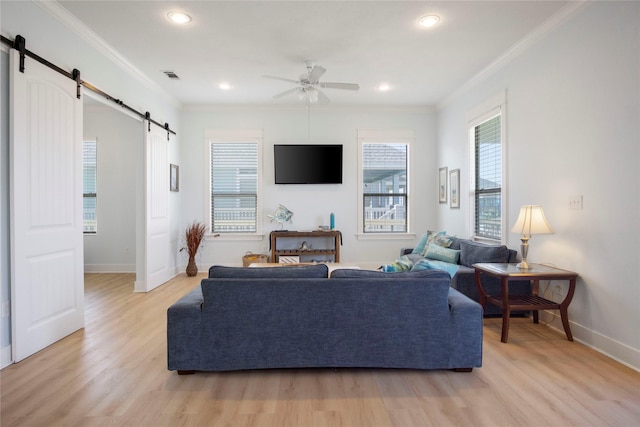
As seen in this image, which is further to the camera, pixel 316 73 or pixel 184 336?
pixel 316 73

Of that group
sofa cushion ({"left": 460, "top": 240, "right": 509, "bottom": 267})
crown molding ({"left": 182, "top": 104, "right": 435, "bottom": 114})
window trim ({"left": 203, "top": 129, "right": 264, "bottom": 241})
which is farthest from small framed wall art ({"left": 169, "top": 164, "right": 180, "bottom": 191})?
sofa cushion ({"left": 460, "top": 240, "right": 509, "bottom": 267})

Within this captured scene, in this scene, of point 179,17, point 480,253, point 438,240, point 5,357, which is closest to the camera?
point 5,357

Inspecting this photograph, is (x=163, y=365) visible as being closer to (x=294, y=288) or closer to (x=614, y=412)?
(x=294, y=288)

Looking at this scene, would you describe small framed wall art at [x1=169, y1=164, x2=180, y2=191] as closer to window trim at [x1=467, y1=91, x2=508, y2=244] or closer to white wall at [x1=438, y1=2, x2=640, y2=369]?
window trim at [x1=467, y1=91, x2=508, y2=244]

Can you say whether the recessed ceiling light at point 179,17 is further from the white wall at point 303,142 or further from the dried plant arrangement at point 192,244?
the dried plant arrangement at point 192,244

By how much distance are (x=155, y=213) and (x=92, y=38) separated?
7.63 feet

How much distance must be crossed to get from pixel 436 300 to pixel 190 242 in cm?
447

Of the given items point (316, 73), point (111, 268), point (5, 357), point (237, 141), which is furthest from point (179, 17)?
point (111, 268)

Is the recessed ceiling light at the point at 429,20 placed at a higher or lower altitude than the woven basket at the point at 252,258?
higher

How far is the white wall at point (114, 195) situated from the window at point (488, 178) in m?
5.76

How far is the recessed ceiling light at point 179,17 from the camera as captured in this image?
310 centimetres

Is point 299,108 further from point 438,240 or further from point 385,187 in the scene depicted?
point 438,240

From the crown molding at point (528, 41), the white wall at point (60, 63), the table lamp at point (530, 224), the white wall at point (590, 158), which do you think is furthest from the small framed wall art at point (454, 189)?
the white wall at point (60, 63)

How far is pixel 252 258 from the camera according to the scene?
568 centimetres
